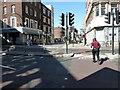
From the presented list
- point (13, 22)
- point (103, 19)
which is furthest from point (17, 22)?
point (103, 19)

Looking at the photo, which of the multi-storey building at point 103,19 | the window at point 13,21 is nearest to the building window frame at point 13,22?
the window at point 13,21

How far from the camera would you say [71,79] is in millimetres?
6422

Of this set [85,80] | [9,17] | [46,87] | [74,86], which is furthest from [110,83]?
[9,17]

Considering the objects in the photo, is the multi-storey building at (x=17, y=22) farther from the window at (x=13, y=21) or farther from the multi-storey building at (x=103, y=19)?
the multi-storey building at (x=103, y=19)

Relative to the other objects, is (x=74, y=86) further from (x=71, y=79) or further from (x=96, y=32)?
(x=96, y=32)

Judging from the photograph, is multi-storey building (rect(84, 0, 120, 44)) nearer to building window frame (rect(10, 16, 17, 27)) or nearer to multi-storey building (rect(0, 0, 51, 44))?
multi-storey building (rect(0, 0, 51, 44))

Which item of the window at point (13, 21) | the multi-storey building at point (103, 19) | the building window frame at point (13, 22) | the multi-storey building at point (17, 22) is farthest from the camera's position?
the window at point (13, 21)

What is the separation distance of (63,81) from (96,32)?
76.6 feet

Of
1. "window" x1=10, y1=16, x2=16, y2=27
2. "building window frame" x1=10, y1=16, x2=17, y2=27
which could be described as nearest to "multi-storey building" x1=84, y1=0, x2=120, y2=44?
"building window frame" x1=10, y1=16, x2=17, y2=27

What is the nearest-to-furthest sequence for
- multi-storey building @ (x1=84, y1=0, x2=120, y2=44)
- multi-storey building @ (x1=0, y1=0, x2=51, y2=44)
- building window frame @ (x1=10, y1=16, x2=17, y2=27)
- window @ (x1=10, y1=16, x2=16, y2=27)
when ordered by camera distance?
multi-storey building @ (x1=84, y1=0, x2=120, y2=44), multi-storey building @ (x1=0, y1=0, x2=51, y2=44), building window frame @ (x1=10, y1=16, x2=17, y2=27), window @ (x1=10, y1=16, x2=16, y2=27)

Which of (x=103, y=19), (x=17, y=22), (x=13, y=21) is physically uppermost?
(x=13, y=21)

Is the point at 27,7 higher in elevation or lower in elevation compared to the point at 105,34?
higher

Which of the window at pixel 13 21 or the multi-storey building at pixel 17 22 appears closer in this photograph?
the multi-storey building at pixel 17 22

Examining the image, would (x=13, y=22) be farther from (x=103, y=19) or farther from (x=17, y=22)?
(x=103, y=19)
